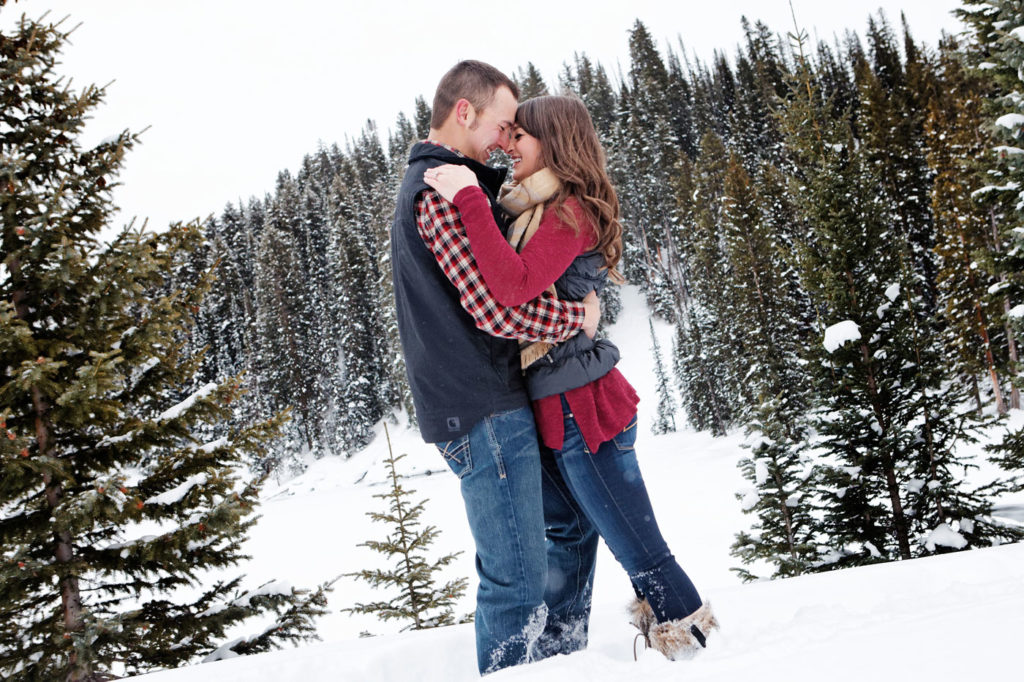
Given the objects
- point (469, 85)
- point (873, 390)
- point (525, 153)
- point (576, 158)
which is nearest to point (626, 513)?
point (576, 158)

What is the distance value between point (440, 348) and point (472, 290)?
0.27 m

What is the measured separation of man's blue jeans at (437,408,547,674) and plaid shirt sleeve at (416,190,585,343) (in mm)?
335

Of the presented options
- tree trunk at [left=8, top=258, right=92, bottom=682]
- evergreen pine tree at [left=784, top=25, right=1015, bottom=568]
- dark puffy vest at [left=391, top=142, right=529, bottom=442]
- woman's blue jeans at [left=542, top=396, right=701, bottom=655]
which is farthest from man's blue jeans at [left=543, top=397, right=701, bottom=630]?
evergreen pine tree at [left=784, top=25, right=1015, bottom=568]

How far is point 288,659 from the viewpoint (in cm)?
290

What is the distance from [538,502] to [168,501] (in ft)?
12.3

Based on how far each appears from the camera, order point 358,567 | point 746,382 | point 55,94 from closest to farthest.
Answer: point 55,94
point 358,567
point 746,382

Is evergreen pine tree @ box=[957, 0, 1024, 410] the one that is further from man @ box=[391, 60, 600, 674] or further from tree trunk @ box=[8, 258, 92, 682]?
tree trunk @ box=[8, 258, 92, 682]

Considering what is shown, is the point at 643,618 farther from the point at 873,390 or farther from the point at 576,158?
the point at 873,390

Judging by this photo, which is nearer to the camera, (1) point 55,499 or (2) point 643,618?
(2) point 643,618

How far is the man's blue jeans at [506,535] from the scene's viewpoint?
2.16 m

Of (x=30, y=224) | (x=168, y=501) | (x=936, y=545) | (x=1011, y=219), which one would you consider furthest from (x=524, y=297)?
(x=1011, y=219)

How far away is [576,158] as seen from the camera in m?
2.30

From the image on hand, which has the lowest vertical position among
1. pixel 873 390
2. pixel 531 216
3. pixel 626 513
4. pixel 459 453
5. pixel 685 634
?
pixel 873 390

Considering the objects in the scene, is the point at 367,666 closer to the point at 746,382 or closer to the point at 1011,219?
the point at 1011,219
